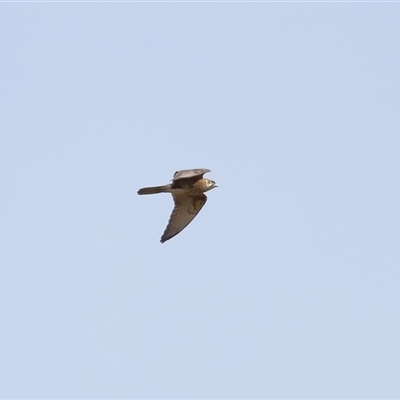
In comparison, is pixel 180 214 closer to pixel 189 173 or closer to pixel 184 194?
pixel 184 194

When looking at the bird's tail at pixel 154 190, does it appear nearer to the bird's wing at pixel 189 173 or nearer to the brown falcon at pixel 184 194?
the brown falcon at pixel 184 194

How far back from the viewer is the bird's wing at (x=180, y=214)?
21.0 meters

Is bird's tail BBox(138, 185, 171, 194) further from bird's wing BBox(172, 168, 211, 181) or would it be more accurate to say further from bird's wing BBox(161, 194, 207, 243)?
bird's wing BBox(161, 194, 207, 243)

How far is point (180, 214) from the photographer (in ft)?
69.5

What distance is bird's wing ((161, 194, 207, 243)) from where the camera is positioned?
2102 centimetres

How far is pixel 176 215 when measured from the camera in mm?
A: 21156

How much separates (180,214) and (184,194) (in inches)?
24.0

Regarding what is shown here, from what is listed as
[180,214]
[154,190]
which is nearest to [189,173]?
[154,190]

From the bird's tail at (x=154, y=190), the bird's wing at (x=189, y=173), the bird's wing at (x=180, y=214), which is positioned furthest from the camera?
the bird's wing at (x=180, y=214)

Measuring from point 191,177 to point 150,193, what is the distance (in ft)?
3.16

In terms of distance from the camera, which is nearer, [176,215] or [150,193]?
[150,193]

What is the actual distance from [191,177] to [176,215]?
148cm

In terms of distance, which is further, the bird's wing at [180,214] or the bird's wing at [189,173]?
the bird's wing at [180,214]

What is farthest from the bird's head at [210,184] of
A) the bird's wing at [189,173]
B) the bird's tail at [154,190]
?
the bird's tail at [154,190]
